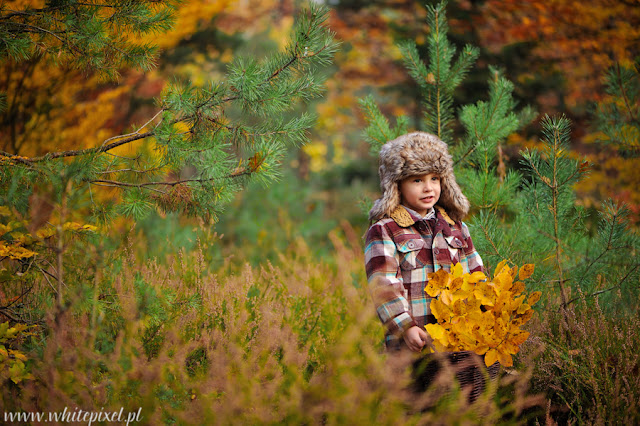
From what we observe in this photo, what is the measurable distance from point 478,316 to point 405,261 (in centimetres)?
47

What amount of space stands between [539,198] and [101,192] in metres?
3.16

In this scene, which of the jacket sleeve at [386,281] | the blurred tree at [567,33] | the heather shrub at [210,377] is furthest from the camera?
the blurred tree at [567,33]

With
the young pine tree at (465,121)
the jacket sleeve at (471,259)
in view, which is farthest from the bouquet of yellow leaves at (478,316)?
the young pine tree at (465,121)

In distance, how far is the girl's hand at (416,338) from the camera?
213 cm

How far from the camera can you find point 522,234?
3029 mm

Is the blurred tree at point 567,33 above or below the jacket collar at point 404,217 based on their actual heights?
above

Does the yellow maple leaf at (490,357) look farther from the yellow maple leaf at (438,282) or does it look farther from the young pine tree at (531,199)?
the young pine tree at (531,199)

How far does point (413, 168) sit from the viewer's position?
97.0 inches

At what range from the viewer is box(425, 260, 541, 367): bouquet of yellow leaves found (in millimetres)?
2045

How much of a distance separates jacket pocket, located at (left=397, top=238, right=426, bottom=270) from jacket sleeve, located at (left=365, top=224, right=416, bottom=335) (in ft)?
0.11

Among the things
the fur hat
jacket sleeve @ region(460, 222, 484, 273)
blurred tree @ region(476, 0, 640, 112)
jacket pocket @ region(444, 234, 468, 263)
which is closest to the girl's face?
the fur hat

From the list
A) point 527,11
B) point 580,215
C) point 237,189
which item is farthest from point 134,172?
point 527,11

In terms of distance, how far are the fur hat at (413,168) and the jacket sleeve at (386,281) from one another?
157mm

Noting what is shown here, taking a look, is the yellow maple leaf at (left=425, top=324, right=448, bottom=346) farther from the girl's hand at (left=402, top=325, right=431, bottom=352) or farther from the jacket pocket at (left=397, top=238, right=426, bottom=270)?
the jacket pocket at (left=397, top=238, right=426, bottom=270)
